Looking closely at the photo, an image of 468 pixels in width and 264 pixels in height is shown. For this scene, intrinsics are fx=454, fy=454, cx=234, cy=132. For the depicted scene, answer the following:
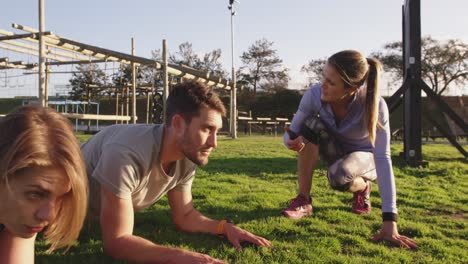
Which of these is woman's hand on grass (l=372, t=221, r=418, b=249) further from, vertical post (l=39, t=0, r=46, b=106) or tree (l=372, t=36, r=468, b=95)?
tree (l=372, t=36, r=468, b=95)

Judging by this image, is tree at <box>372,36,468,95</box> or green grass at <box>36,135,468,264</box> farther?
tree at <box>372,36,468,95</box>

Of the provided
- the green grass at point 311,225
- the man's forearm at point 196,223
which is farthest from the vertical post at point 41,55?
the man's forearm at point 196,223

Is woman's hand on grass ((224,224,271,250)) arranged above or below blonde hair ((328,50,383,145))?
below

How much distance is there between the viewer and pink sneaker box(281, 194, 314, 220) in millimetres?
3744

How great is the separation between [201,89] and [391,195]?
1600mm

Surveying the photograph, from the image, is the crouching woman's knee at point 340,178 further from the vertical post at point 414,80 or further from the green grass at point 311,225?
the vertical post at point 414,80

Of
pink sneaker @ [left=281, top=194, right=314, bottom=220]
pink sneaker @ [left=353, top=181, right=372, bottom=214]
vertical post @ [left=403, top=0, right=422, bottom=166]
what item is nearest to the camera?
pink sneaker @ [left=281, top=194, right=314, bottom=220]

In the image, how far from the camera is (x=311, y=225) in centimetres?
350

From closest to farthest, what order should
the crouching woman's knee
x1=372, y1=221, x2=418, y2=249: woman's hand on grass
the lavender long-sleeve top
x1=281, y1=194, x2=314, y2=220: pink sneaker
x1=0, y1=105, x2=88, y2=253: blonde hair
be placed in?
1. x1=0, y1=105, x2=88, y2=253: blonde hair
2. x1=372, y1=221, x2=418, y2=249: woman's hand on grass
3. the lavender long-sleeve top
4. the crouching woman's knee
5. x1=281, y1=194, x2=314, y2=220: pink sneaker

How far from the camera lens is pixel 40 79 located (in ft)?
42.9

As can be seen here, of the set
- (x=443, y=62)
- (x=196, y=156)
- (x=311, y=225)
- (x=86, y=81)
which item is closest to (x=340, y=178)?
(x=311, y=225)

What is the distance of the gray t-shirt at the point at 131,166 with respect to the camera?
2.36 meters

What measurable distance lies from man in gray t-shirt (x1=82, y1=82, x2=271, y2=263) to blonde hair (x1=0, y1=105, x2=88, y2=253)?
61 centimetres

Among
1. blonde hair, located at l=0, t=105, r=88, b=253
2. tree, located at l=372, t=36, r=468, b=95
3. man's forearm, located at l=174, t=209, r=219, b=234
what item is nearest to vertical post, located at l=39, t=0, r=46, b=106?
man's forearm, located at l=174, t=209, r=219, b=234
